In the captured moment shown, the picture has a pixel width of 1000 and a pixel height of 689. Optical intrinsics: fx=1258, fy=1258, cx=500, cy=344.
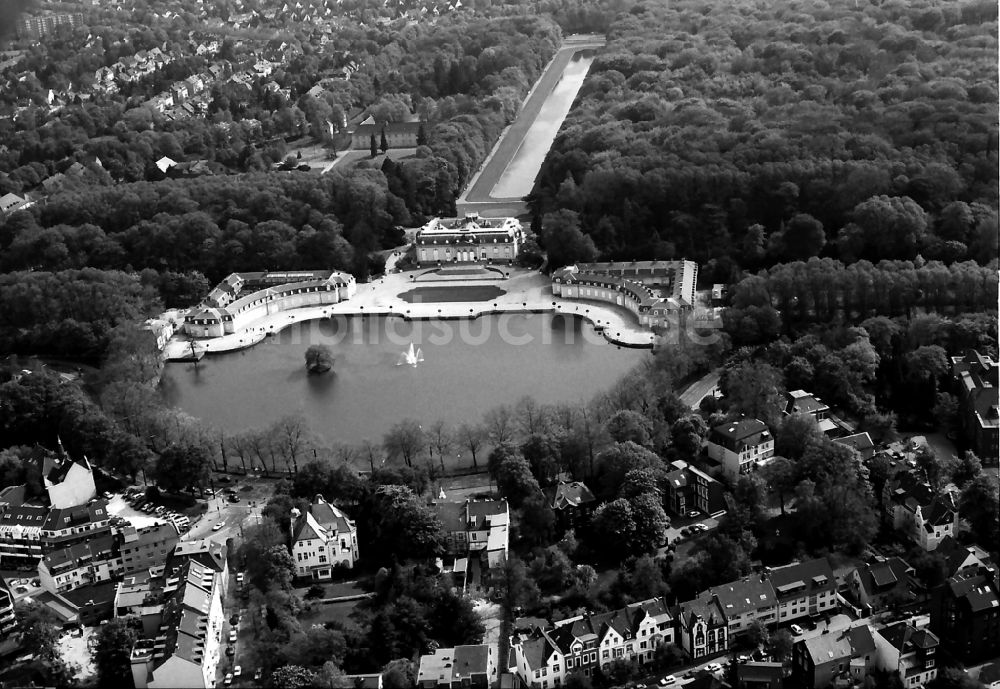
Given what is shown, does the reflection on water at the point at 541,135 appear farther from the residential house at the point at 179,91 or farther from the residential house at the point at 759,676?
the residential house at the point at 759,676

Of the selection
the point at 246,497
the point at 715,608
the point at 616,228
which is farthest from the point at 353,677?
the point at 616,228

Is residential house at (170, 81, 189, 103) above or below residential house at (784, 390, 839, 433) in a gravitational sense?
above

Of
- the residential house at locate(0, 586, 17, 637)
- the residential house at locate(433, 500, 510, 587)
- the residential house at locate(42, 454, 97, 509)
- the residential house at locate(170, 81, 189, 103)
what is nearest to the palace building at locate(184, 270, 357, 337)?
the residential house at locate(42, 454, 97, 509)

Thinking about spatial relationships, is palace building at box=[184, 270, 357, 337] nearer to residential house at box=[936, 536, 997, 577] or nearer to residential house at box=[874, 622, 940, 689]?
residential house at box=[936, 536, 997, 577]

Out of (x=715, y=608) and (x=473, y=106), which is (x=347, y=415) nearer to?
(x=715, y=608)

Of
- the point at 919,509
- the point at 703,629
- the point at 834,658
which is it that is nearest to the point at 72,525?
the point at 703,629

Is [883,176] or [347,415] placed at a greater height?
[883,176]

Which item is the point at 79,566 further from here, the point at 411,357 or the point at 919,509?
the point at 919,509
